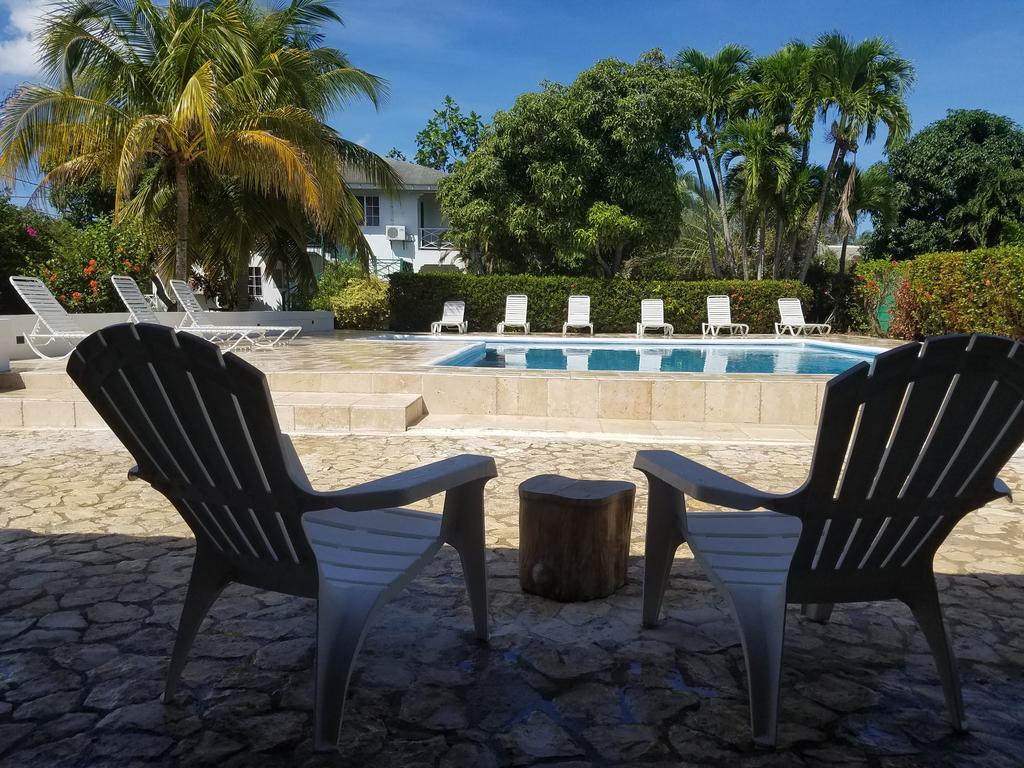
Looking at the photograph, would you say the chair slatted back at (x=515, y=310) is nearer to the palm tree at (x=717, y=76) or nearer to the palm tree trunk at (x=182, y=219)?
the palm tree trunk at (x=182, y=219)

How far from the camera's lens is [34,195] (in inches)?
480

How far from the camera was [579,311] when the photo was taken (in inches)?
697

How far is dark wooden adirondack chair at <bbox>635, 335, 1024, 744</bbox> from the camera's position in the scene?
1749 millimetres

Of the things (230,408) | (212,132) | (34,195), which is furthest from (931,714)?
(34,195)

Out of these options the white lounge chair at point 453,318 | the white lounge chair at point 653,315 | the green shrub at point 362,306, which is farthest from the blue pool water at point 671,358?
the green shrub at point 362,306

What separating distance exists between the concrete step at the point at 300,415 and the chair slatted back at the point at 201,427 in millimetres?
4660

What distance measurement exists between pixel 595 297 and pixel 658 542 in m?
16.3

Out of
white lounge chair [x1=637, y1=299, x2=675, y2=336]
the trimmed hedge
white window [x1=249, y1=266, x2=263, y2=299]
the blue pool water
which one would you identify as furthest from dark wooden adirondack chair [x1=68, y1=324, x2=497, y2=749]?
white window [x1=249, y1=266, x2=263, y2=299]

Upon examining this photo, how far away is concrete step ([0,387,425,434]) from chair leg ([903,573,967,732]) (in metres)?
5.12

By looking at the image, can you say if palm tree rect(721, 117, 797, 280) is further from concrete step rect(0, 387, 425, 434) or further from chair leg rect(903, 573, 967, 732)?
chair leg rect(903, 573, 967, 732)

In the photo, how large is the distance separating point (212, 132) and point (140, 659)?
36.5 feet

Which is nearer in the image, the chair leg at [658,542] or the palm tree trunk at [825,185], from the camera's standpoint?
the chair leg at [658,542]

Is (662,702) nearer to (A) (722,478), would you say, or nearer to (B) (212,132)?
(A) (722,478)

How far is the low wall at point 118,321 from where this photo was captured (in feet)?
30.2
